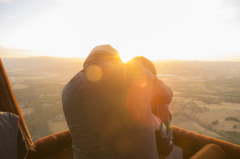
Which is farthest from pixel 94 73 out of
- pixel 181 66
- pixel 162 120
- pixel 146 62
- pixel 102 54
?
pixel 181 66

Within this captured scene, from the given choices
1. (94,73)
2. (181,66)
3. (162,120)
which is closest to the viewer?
(94,73)

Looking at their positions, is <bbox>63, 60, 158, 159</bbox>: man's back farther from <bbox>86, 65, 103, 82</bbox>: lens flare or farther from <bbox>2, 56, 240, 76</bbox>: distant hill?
<bbox>2, 56, 240, 76</bbox>: distant hill

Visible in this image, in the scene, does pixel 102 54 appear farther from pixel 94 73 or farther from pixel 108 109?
pixel 108 109

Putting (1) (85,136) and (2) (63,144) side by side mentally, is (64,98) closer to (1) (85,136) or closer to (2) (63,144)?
(1) (85,136)

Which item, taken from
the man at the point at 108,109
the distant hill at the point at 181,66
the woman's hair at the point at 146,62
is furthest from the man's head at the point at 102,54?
the distant hill at the point at 181,66

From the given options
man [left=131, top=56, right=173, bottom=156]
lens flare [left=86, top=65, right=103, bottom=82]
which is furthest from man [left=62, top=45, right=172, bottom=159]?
man [left=131, top=56, right=173, bottom=156]

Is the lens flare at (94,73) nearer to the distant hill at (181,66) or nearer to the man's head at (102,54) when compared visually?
the man's head at (102,54)

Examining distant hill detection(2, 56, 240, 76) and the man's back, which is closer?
the man's back
